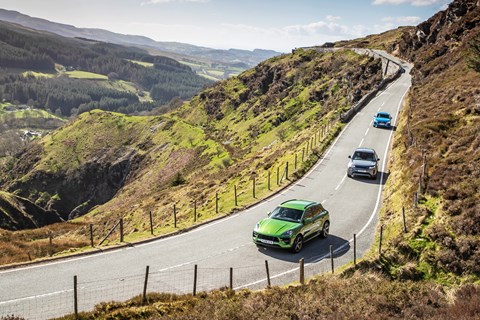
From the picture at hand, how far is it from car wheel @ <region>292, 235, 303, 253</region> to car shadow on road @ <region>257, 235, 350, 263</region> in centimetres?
18

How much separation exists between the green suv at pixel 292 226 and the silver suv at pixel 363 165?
1191 cm

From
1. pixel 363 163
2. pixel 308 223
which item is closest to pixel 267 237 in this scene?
pixel 308 223

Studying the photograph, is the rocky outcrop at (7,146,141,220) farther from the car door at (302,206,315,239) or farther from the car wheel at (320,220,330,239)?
the car door at (302,206,315,239)

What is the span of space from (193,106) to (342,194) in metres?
122

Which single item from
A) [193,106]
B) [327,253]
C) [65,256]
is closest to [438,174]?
[327,253]

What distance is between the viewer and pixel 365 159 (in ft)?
107

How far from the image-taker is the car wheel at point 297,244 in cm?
1886

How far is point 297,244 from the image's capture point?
1902 cm

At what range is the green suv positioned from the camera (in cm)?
1864

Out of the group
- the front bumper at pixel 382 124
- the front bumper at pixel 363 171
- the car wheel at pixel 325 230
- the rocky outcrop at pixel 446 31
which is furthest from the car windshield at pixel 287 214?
the rocky outcrop at pixel 446 31

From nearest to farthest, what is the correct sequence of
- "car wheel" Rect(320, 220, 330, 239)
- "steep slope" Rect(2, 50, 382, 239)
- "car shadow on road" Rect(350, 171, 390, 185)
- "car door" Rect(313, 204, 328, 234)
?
"car door" Rect(313, 204, 328, 234) < "car wheel" Rect(320, 220, 330, 239) < "car shadow on road" Rect(350, 171, 390, 185) < "steep slope" Rect(2, 50, 382, 239)

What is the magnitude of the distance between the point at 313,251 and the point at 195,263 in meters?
5.57

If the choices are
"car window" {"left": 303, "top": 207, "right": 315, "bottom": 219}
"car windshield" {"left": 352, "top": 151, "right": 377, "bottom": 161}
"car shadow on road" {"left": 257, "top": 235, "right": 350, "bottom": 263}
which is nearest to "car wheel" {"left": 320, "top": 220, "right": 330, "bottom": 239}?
"car shadow on road" {"left": 257, "top": 235, "right": 350, "bottom": 263}

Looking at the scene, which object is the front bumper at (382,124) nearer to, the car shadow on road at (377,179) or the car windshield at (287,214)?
the car shadow on road at (377,179)
